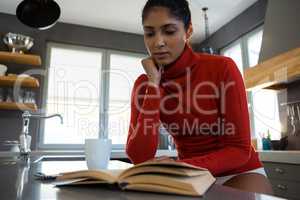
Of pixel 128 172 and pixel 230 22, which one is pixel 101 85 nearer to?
pixel 230 22

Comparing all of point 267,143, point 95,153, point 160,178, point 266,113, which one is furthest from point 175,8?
point 266,113

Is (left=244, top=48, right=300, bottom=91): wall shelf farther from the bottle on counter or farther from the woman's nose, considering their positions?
the woman's nose

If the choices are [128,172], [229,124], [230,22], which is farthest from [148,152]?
[230,22]

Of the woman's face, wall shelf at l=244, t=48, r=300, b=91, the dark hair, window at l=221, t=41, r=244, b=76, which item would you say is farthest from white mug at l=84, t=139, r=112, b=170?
window at l=221, t=41, r=244, b=76

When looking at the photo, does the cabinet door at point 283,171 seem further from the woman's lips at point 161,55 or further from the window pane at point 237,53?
the window pane at point 237,53

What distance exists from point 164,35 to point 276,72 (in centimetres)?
170

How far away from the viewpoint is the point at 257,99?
3252 millimetres

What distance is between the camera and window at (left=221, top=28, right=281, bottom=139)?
117 inches

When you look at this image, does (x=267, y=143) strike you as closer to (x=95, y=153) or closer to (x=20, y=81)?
(x=95, y=153)

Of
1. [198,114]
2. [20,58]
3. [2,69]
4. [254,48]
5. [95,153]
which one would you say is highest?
[254,48]

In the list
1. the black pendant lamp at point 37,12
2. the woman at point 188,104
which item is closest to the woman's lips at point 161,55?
the woman at point 188,104

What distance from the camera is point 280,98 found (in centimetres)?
286

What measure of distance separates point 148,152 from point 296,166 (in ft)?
4.66

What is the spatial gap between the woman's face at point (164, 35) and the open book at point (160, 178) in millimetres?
650
